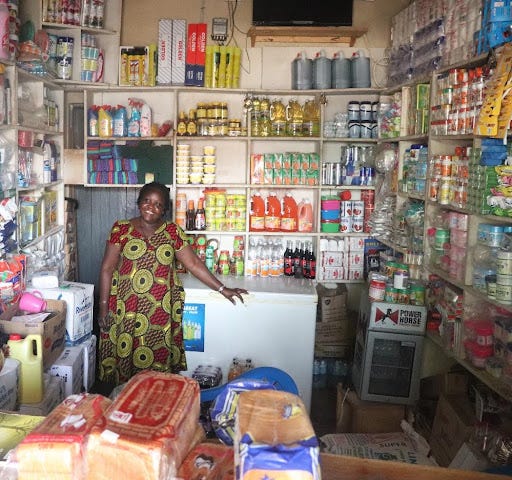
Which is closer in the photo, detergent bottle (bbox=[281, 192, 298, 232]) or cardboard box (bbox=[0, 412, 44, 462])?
cardboard box (bbox=[0, 412, 44, 462])

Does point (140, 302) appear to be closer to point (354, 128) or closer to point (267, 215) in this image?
point (267, 215)

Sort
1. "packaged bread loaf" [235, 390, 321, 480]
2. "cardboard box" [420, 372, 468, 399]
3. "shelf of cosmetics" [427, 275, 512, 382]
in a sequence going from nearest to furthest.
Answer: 1. "packaged bread loaf" [235, 390, 321, 480]
2. "shelf of cosmetics" [427, 275, 512, 382]
3. "cardboard box" [420, 372, 468, 399]

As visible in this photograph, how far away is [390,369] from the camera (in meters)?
3.65

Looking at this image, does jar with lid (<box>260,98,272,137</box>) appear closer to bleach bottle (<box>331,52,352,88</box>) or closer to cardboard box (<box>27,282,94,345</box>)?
bleach bottle (<box>331,52,352,88</box>)

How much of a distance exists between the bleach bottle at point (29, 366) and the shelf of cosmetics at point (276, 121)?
7.53ft

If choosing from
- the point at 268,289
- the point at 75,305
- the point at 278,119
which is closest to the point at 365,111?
the point at 278,119

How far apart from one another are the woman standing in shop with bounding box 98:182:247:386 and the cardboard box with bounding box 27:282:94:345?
262 millimetres

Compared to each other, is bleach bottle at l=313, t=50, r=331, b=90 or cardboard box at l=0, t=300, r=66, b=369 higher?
bleach bottle at l=313, t=50, r=331, b=90

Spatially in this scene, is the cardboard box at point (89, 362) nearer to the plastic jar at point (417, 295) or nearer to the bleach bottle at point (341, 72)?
the plastic jar at point (417, 295)

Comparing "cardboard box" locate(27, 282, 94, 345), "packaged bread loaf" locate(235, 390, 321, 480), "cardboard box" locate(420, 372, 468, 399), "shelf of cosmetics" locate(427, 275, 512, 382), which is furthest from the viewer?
"cardboard box" locate(27, 282, 94, 345)

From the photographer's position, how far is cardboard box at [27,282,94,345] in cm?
351

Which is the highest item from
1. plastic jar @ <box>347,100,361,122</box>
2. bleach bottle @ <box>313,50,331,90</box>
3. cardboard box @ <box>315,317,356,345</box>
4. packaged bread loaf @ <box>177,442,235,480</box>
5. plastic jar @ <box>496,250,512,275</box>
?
bleach bottle @ <box>313,50,331,90</box>

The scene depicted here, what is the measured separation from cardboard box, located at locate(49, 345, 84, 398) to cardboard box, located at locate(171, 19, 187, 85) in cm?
217

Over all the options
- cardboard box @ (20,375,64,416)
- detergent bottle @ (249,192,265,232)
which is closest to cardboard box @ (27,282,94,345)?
cardboard box @ (20,375,64,416)
